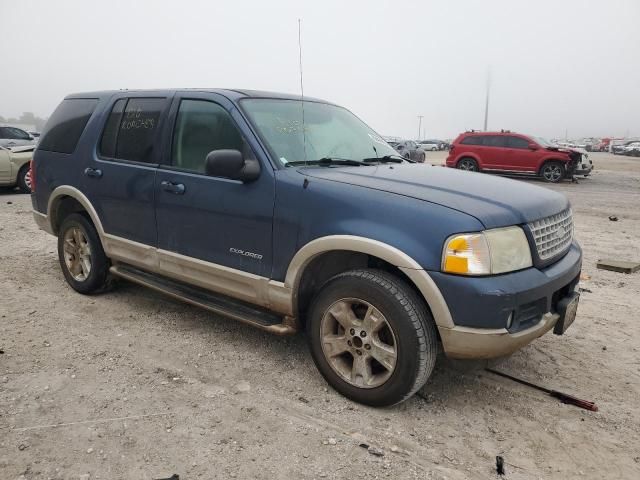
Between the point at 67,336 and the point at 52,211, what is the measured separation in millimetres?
1560

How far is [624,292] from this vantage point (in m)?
5.05

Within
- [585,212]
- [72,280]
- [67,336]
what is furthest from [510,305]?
[585,212]

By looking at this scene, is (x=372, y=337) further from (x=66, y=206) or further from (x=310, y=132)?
(x=66, y=206)

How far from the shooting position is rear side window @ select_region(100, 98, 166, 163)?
3.96 meters

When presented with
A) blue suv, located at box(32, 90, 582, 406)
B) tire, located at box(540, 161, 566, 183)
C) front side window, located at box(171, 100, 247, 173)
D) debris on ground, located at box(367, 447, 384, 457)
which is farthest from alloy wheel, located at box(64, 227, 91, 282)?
tire, located at box(540, 161, 566, 183)

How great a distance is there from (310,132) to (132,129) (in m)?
1.53

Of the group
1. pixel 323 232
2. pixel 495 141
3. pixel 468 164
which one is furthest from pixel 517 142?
pixel 323 232

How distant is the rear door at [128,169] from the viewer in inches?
154

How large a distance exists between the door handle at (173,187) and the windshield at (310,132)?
28.4 inches

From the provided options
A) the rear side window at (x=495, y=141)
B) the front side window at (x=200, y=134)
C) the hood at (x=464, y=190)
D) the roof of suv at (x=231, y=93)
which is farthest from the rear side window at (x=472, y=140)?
the front side window at (x=200, y=134)

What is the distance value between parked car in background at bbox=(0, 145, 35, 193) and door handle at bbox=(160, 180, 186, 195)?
9.38 metres

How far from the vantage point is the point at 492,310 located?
253 cm

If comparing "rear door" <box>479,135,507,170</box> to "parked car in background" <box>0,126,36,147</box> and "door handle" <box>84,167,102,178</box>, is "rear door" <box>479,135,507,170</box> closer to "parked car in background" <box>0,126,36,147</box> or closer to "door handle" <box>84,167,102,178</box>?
"parked car in background" <box>0,126,36,147</box>

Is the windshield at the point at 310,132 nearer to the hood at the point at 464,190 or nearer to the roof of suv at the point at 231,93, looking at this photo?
the roof of suv at the point at 231,93
